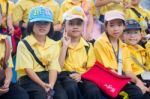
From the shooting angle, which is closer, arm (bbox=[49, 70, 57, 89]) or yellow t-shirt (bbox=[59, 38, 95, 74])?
arm (bbox=[49, 70, 57, 89])

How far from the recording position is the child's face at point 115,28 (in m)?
5.55

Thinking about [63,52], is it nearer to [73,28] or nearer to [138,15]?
[73,28]

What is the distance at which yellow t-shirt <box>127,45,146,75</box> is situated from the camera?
19.0 ft

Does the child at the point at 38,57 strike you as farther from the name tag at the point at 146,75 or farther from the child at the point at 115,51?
the name tag at the point at 146,75

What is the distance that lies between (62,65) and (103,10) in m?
1.54

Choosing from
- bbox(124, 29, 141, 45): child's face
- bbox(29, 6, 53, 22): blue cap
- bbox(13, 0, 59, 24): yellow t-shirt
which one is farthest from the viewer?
bbox(13, 0, 59, 24): yellow t-shirt

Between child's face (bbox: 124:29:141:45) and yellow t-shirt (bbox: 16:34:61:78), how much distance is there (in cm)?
114

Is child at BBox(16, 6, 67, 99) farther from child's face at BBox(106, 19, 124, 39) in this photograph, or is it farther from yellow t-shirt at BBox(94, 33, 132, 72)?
child's face at BBox(106, 19, 124, 39)

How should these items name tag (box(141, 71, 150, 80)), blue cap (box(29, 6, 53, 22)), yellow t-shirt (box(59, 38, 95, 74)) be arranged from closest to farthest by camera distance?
1. blue cap (box(29, 6, 53, 22))
2. yellow t-shirt (box(59, 38, 95, 74))
3. name tag (box(141, 71, 150, 80))

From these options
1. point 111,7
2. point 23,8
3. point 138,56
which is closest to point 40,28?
point 23,8

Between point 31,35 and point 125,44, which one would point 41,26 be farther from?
point 125,44

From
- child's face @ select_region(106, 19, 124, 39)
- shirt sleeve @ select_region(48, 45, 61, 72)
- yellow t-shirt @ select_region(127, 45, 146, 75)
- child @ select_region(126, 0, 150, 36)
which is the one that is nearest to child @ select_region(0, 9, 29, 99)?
shirt sleeve @ select_region(48, 45, 61, 72)

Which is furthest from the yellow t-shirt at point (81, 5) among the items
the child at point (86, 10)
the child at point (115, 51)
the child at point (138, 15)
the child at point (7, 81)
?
the child at point (7, 81)

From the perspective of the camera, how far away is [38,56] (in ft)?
16.5
